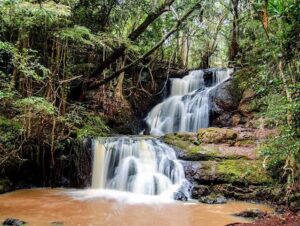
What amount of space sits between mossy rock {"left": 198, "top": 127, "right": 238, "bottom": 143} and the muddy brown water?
84.3 inches

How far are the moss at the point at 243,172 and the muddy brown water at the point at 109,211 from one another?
2.30ft

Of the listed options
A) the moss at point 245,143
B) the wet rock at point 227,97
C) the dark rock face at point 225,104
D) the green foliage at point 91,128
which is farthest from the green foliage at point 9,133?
the wet rock at point 227,97

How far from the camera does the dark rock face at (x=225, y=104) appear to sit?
12.7 m

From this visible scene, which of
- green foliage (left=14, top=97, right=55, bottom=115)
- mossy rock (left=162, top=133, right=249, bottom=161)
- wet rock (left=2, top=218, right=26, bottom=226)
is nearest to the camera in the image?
wet rock (left=2, top=218, right=26, bottom=226)

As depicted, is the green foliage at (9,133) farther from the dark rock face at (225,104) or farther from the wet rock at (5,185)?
the dark rock face at (225,104)

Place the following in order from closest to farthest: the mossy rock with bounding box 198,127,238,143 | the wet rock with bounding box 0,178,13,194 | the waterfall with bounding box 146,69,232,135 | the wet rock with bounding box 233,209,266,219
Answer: the wet rock with bounding box 233,209,266,219, the wet rock with bounding box 0,178,13,194, the mossy rock with bounding box 198,127,238,143, the waterfall with bounding box 146,69,232,135

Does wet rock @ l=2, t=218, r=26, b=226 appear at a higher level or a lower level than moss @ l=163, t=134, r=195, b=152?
lower

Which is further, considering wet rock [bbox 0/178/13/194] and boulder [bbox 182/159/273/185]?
wet rock [bbox 0/178/13/194]

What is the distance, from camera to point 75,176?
9734 millimetres

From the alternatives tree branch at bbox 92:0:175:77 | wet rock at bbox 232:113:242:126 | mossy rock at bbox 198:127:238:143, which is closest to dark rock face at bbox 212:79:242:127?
wet rock at bbox 232:113:242:126

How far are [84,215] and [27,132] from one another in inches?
115

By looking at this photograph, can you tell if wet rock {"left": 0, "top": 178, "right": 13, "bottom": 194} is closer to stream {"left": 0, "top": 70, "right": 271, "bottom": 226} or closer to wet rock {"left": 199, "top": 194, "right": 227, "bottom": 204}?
stream {"left": 0, "top": 70, "right": 271, "bottom": 226}

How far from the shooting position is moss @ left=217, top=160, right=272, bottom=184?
8.37 metres

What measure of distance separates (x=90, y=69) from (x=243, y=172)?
5318mm
